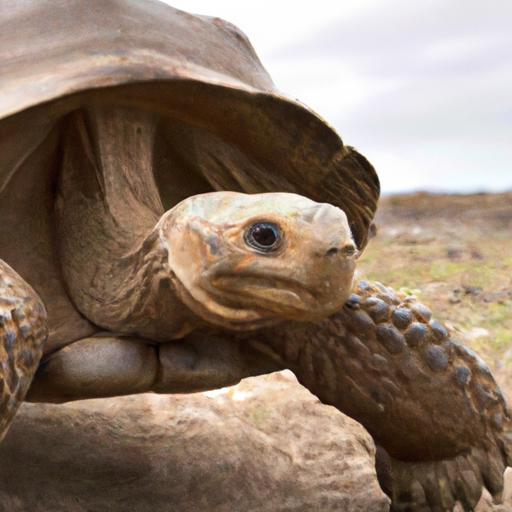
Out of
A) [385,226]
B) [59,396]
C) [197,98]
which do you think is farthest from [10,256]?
[385,226]

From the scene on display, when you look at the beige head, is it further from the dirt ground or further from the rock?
the dirt ground

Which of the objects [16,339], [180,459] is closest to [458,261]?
[180,459]

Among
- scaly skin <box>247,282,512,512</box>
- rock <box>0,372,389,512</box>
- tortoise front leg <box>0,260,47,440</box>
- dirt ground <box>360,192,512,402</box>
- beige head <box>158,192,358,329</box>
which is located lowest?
dirt ground <box>360,192,512,402</box>

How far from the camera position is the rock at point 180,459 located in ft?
8.59

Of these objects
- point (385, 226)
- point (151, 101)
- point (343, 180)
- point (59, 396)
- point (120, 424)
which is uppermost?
point (151, 101)

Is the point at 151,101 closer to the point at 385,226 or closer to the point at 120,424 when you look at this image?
the point at 120,424

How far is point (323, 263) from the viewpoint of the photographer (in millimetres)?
1989

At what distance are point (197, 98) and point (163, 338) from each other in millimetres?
489

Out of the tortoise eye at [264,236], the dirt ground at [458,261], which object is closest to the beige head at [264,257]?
the tortoise eye at [264,236]

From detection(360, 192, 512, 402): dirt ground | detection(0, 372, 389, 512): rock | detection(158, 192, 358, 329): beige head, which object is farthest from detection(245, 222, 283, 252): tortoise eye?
detection(360, 192, 512, 402): dirt ground

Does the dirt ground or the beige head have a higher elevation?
the beige head

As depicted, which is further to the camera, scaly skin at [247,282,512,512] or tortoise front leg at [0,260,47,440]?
scaly skin at [247,282,512,512]

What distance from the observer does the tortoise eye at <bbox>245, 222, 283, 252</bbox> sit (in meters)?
2.01

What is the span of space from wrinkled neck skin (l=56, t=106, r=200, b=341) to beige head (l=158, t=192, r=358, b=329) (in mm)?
240
